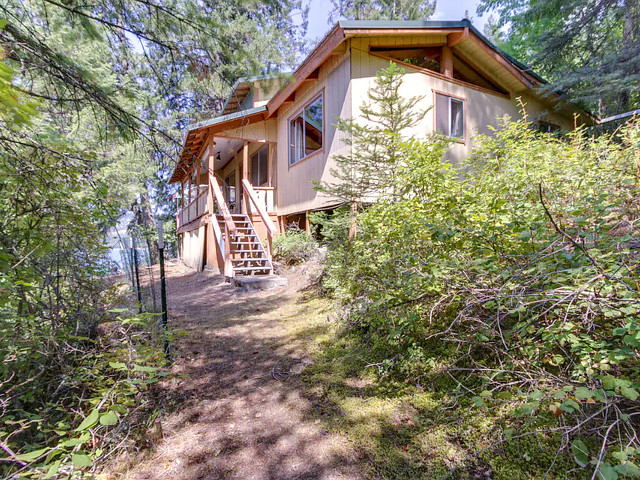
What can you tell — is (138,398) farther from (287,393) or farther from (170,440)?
(287,393)

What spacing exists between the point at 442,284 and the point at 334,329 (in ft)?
7.17

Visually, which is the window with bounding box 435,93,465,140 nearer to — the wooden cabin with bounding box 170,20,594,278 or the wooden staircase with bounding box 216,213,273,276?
the wooden cabin with bounding box 170,20,594,278

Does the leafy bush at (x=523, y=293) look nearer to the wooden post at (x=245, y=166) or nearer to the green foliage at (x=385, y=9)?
the wooden post at (x=245, y=166)

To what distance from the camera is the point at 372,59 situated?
7.34 metres

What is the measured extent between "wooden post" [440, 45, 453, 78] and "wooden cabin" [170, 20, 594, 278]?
0.09ft

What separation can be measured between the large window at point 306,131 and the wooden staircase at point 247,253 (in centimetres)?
258

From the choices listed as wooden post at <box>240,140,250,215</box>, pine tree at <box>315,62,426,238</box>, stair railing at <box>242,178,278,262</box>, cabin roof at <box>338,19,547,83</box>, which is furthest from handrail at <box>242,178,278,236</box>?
cabin roof at <box>338,19,547,83</box>

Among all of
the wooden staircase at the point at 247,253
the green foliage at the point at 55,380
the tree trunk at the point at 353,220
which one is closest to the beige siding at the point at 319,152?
the tree trunk at the point at 353,220

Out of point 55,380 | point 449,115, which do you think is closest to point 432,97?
point 449,115

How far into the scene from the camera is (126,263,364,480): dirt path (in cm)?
218

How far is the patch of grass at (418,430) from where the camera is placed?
193 centimetres

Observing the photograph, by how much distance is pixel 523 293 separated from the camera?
2.03 meters

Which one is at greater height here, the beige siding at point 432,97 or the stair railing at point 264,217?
the beige siding at point 432,97

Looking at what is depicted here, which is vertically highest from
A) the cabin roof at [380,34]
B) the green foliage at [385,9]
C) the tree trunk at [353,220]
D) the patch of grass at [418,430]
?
the green foliage at [385,9]
